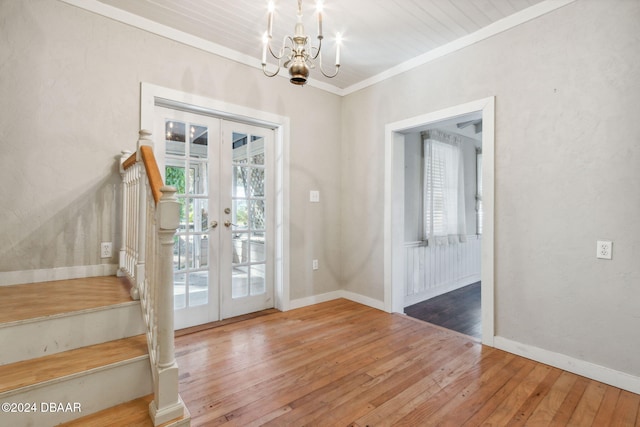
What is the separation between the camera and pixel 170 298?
137 cm

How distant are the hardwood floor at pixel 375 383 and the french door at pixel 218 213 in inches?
16.2

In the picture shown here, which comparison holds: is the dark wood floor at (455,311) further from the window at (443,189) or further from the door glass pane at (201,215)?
the door glass pane at (201,215)

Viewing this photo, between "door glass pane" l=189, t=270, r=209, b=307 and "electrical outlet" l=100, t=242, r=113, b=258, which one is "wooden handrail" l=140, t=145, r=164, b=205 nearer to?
"electrical outlet" l=100, t=242, r=113, b=258

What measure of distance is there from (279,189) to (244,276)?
3.31ft

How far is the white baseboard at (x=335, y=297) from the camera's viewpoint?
135 inches

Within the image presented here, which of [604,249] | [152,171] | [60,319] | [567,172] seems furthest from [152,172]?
[604,249]

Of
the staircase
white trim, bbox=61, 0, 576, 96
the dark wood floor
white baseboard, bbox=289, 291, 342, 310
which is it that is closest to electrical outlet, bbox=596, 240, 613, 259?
the dark wood floor

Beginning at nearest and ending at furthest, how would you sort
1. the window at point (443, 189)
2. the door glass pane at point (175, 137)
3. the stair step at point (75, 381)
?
1. the stair step at point (75, 381)
2. the door glass pane at point (175, 137)
3. the window at point (443, 189)

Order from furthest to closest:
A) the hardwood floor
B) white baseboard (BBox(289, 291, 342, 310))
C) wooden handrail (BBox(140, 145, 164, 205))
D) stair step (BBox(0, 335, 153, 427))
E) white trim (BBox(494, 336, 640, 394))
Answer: white baseboard (BBox(289, 291, 342, 310)) → white trim (BBox(494, 336, 640, 394)) → the hardwood floor → wooden handrail (BBox(140, 145, 164, 205)) → stair step (BBox(0, 335, 153, 427))

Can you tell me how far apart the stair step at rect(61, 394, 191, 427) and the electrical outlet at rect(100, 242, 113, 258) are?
1.28 metres

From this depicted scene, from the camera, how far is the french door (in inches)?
111

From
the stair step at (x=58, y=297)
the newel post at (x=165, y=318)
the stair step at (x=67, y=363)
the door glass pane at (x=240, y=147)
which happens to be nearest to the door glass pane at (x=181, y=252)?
the stair step at (x=58, y=297)

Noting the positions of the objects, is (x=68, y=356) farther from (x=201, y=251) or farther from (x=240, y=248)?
(x=240, y=248)

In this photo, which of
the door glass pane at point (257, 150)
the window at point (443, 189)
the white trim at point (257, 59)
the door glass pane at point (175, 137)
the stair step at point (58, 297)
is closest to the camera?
the stair step at point (58, 297)
